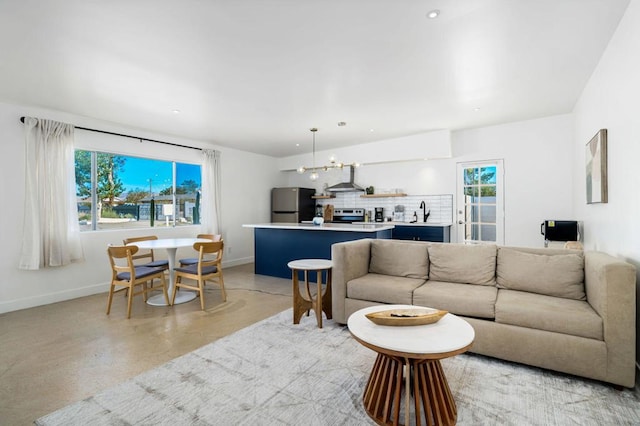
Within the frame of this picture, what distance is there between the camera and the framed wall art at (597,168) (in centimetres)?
289

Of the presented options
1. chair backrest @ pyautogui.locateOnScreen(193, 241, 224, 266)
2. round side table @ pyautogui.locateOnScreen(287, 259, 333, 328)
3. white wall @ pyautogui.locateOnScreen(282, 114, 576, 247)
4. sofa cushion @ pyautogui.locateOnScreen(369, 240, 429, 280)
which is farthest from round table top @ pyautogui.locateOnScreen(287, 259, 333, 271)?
white wall @ pyautogui.locateOnScreen(282, 114, 576, 247)

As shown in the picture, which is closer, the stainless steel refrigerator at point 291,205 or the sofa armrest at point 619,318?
the sofa armrest at point 619,318

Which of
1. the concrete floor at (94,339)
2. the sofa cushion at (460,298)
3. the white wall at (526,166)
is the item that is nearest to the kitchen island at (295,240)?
the concrete floor at (94,339)

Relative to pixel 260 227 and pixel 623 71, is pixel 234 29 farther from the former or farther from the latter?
pixel 260 227

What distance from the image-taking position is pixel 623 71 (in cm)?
246

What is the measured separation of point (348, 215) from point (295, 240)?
2.41 m

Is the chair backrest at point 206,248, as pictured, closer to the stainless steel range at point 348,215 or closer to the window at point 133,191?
the window at point 133,191

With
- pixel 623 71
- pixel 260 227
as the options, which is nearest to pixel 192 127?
pixel 260 227

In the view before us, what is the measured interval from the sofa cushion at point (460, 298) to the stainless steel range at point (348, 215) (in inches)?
171

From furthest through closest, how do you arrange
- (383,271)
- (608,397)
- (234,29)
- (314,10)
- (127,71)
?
(383,271) < (127,71) < (234,29) < (314,10) < (608,397)

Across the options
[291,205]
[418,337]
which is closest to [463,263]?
[418,337]

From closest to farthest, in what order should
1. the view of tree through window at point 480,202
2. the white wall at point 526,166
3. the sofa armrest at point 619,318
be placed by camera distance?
1. the sofa armrest at point 619,318
2. the white wall at point 526,166
3. the view of tree through window at point 480,202

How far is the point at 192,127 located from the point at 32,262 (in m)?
2.81

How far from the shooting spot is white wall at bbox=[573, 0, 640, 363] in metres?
2.21
